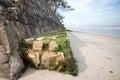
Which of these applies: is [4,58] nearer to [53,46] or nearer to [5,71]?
[5,71]

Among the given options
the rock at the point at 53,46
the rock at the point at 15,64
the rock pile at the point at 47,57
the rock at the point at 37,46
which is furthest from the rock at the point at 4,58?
the rock at the point at 53,46

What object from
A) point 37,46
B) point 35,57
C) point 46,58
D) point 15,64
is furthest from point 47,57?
point 15,64

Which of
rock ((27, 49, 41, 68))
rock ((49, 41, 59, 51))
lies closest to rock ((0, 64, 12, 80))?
rock ((27, 49, 41, 68))

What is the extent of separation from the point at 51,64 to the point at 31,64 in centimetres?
82

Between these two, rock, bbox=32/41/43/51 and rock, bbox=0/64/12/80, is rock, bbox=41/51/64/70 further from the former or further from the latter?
rock, bbox=0/64/12/80

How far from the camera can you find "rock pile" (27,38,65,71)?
4.79m

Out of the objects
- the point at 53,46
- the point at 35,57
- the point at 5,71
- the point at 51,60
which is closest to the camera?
the point at 5,71

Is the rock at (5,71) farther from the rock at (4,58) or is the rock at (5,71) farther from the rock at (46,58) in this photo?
the rock at (46,58)

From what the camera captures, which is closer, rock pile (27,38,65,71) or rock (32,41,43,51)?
rock pile (27,38,65,71)

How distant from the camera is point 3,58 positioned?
4.44m

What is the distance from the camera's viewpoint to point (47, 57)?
191 inches

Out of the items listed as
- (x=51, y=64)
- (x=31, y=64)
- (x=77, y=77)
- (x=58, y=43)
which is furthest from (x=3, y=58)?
(x=77, y=77)

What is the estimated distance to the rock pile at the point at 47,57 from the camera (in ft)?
15.7

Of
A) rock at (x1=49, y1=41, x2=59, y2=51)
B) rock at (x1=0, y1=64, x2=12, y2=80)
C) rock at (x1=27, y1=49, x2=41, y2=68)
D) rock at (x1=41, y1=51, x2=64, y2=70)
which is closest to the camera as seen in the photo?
rock at (x1=0, y1=64, x2=12, y2=80)
